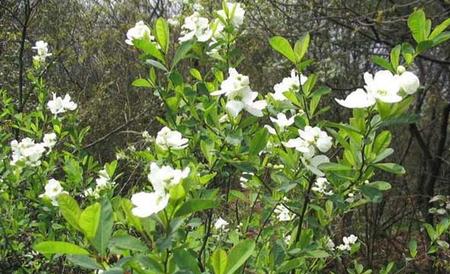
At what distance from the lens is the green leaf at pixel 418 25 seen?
1.46 m

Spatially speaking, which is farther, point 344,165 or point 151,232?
point 344,165

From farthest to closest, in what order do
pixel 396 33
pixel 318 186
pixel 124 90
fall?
pixel 124 90 < pixel 396 33 < pixel 318 186

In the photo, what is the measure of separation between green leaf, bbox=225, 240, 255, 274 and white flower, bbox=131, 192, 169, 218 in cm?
19

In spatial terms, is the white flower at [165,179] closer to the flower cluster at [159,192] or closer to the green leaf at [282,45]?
the flower cluster at [159,192]

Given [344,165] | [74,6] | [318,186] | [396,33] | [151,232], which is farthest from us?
[74,6]

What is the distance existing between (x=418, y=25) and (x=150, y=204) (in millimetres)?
864

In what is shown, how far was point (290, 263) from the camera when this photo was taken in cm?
157

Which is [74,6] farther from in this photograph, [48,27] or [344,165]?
[344,165]

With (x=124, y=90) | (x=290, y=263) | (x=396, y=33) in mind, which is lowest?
(x=290, y=263)

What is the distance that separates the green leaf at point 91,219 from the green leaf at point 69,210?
47mm

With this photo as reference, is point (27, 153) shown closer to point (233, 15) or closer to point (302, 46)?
point (233, 15)

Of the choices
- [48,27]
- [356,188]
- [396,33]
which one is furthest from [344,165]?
[48,27]

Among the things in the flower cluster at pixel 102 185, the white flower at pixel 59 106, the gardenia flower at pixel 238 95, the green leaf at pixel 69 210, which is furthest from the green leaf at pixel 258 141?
the white flower at pixel 59 106

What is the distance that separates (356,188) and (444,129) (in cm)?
556
